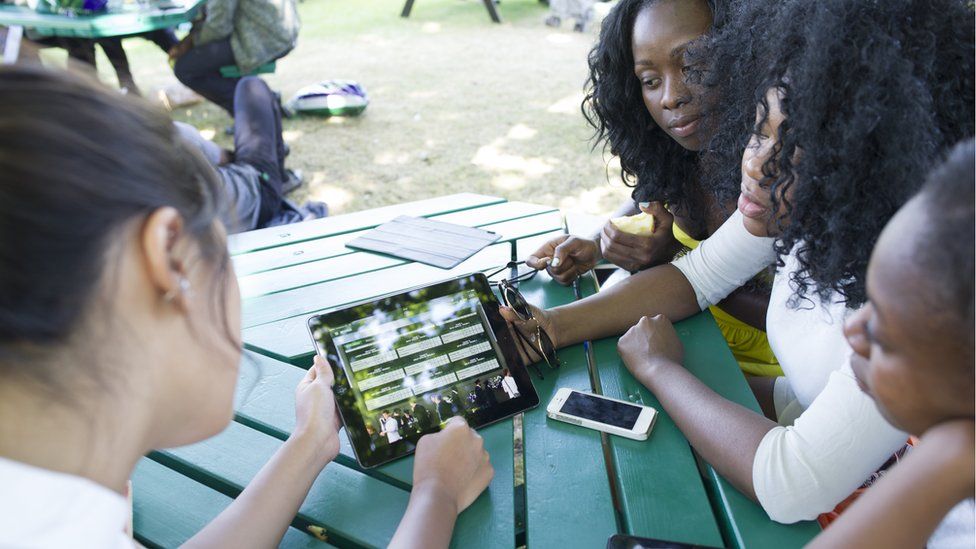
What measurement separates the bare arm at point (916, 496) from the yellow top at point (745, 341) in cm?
108

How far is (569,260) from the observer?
182cm

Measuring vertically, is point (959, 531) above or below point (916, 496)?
below

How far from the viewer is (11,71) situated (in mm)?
699

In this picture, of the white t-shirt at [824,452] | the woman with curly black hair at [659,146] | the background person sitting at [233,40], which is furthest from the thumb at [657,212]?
the background person sitting at [233,40]

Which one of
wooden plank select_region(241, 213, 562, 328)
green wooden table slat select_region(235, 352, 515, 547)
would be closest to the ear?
green wooden table slat select_region(235, 352, 515, 547)

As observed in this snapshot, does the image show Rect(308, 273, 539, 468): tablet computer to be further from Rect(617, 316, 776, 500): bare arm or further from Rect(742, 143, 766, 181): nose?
Rect(742, 143, 766, 181): nose

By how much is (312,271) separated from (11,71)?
125 cm

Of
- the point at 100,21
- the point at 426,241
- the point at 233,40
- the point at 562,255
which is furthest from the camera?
the point at 233,40

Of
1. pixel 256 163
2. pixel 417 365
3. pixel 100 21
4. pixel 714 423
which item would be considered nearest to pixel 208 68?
pixel 100 21

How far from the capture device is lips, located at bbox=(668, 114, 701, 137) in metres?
1.84

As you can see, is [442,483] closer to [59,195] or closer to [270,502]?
[270,502]

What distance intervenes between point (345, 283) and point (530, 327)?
60cm

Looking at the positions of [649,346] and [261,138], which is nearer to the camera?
[649,346]

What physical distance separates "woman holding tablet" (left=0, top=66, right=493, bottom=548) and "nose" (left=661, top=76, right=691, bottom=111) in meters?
1.26
